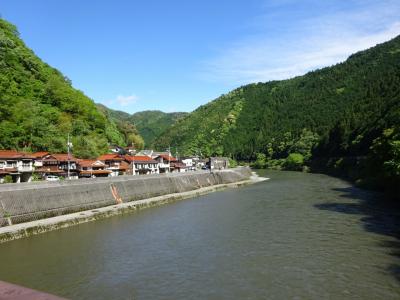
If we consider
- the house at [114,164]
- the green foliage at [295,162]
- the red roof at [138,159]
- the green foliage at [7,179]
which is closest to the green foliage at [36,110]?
the house at [114,164]

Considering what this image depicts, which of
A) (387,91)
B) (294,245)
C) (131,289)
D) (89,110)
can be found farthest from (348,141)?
(131,289)

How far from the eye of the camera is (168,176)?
6281cm

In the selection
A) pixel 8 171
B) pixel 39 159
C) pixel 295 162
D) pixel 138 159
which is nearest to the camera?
pixel 8 171

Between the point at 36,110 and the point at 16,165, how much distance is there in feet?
69.9

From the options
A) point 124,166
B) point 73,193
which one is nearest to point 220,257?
point 73,193

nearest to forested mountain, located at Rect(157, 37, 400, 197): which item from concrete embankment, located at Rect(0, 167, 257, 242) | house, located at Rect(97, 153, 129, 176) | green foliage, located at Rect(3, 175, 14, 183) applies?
concrete embankment, located at Rect(0, 167, 257, 242)

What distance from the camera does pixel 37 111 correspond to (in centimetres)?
7206

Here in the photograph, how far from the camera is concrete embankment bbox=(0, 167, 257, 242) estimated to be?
107 feet

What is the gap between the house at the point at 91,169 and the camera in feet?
209

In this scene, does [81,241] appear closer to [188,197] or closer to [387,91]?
[188,197]

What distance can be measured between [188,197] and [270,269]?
122 ft

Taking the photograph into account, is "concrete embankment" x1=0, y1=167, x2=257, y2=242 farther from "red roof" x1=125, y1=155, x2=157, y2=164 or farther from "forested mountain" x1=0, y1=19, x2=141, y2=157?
"forested mountain" x1=0, y1=19, x2=141, y2=157

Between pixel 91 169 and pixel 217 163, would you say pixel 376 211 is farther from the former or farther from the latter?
pixel 217 163

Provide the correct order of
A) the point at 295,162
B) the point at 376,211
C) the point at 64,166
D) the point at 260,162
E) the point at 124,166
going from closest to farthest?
the point at 376,211, the point at 64,166, the point at 124,166, the point at 295,162, the point at 260,162
